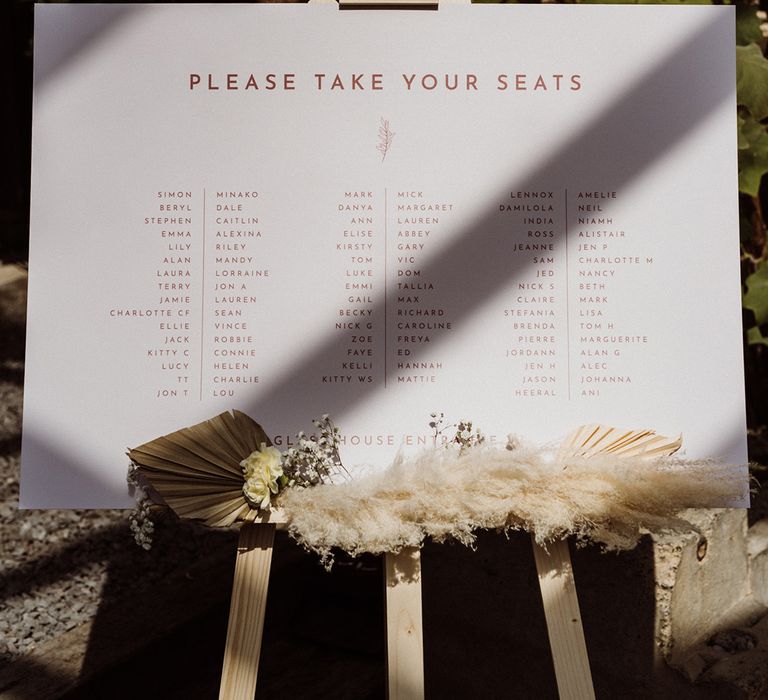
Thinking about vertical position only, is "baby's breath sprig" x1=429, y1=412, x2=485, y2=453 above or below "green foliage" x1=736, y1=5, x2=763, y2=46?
below

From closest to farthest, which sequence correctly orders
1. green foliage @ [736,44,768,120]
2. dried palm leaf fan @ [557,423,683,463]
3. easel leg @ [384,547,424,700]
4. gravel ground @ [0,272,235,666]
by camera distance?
easel leg @ [384,547,424,700] < dried palm leaf fan @ [557,423,683,463] < green foliage @ [736,44,768,120] < gravel ground @ [0,272,235,666]

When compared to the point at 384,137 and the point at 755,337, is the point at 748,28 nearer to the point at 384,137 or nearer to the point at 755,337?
the point at 755,337

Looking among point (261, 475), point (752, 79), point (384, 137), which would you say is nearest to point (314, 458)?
point (261, 475)

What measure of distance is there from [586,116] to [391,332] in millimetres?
541

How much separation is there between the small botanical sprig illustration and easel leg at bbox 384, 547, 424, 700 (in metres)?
0.71

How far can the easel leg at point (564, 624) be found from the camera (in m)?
1.13

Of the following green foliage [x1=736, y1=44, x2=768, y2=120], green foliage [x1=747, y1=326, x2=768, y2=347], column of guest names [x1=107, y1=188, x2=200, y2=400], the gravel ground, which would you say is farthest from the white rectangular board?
the gravel ground

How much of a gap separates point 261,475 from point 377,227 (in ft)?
1.60

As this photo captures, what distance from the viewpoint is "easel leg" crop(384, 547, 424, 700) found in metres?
1.10

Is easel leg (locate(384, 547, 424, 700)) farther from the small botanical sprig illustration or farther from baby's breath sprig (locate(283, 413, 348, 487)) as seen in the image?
the small botanical sprig illustration

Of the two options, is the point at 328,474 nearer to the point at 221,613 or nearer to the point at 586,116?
the point at 586,116

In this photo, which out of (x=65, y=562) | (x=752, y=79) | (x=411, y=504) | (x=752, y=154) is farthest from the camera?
(x=65, y=562)

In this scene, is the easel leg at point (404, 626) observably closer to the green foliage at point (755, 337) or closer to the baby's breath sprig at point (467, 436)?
the baby's breath sprig at point (467, 436)

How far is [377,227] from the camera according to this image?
1.27 meters
